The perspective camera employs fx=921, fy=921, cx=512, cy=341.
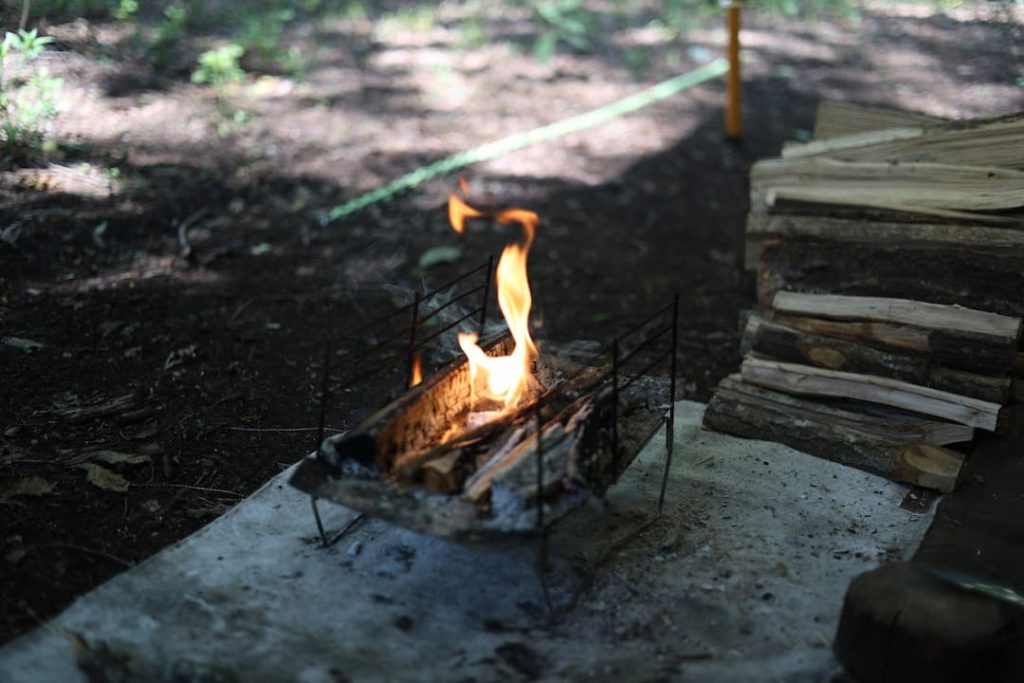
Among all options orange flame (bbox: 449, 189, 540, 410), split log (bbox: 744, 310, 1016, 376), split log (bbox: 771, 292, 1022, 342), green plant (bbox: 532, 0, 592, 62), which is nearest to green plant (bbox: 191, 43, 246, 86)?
green plant (bbox: 532, 0, 592, 62)

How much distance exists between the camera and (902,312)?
178 inches

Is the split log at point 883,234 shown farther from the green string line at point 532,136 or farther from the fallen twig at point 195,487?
the green string line at point 532,136

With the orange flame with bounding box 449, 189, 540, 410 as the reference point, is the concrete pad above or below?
below

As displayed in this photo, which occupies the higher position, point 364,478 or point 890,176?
point 890,176

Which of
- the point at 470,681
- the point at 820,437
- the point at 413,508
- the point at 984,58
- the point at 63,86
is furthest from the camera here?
the point at 984,58

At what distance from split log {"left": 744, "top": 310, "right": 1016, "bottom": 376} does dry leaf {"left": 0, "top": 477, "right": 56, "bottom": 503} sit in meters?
3.58

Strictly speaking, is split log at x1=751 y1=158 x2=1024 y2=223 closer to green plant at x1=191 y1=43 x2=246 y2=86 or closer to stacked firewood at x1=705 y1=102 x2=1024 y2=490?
stacked firewood at x1=705 y1=102 x2=1024 y2=490

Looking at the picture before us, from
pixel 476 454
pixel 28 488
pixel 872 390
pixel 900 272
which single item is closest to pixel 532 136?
pixel 900 272

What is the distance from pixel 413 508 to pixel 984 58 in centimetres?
800

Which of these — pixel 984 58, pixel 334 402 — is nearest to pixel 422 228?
pixel 334 402

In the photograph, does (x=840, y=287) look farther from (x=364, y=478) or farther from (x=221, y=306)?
(x=221, y=306)

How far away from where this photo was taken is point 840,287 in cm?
482

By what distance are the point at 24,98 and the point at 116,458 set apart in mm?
3040

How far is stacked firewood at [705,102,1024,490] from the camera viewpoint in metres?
4.30
